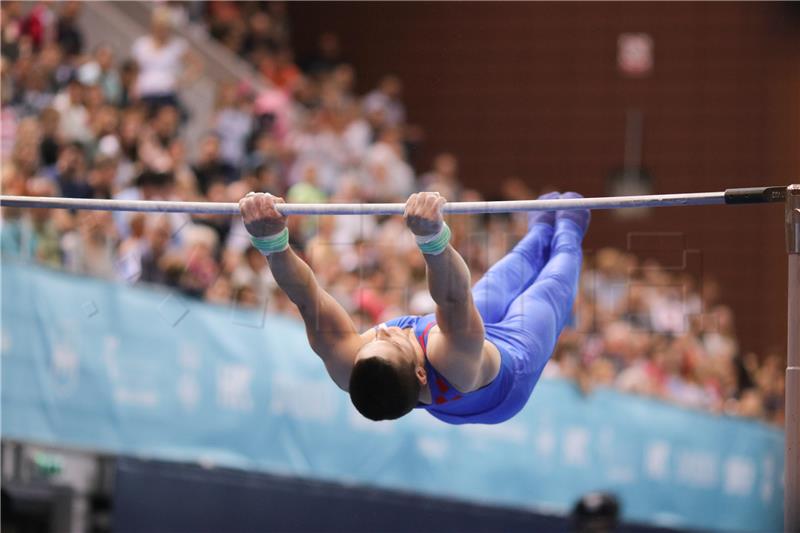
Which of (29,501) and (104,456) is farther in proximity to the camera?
(104,456)

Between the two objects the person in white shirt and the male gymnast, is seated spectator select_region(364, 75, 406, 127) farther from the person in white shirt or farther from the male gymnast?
the male gymnast

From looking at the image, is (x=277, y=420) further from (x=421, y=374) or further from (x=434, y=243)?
(x=434, y=243)

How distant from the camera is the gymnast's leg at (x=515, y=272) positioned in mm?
6469

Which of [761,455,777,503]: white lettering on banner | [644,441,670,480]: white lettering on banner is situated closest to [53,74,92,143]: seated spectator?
[644,441,670,480]: white lettering on banner

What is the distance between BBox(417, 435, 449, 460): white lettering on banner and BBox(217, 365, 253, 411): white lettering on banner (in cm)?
164

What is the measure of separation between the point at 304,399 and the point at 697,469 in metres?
4.53

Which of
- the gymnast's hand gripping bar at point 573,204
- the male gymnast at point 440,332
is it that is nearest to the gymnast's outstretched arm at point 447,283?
the male gymnast at point 440,332

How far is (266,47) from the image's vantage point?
52.4ft

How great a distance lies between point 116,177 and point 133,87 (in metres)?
1.73

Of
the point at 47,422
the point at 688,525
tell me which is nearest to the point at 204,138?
the point at 47,422

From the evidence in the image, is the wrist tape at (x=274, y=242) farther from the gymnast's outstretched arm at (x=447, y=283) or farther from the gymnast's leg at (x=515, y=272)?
the gymnast's leg at (x=515, y=272)

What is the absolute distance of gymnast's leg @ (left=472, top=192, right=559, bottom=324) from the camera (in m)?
6.47

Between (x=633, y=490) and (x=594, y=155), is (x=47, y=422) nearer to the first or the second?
(x=633, y=490)

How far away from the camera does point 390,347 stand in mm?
5188
